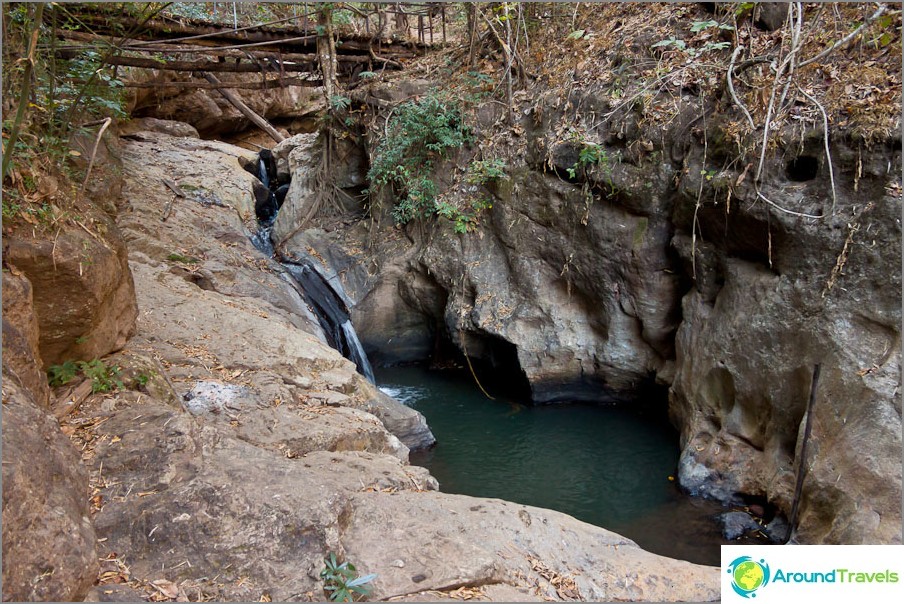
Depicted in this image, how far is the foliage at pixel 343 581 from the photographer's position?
2730mm

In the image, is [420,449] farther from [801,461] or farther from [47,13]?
[47,13]

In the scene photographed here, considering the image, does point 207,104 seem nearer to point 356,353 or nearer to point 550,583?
point 356,353

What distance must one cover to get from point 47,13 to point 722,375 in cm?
747

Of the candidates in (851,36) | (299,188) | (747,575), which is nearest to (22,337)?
(747,575)

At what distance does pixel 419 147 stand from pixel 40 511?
819 cm

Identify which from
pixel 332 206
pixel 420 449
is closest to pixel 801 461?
pixel 420 449

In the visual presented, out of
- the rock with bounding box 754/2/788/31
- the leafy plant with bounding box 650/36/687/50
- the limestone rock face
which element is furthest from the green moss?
the rock with bounding box 754/2/788/31

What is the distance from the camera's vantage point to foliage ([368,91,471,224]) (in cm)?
937

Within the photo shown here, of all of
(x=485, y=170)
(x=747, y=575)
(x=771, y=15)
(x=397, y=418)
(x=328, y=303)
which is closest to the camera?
(x=747, y=575)

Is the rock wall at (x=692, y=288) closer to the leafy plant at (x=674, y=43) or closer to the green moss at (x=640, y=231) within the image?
the green moss at (x=640, y=231)

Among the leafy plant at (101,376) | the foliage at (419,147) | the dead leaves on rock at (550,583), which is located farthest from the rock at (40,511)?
the foliage at (419,147)

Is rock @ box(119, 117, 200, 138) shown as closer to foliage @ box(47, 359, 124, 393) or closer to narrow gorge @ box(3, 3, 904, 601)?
narrow gorge @ box(3, 3, 904, 601)

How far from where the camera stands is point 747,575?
2945 mm

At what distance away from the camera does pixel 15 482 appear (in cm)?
231
